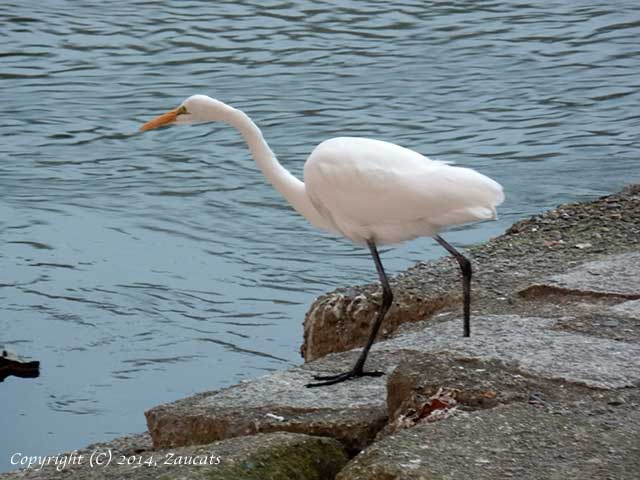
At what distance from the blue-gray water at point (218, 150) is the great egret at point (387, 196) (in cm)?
145

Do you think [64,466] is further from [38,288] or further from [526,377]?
[38,288]

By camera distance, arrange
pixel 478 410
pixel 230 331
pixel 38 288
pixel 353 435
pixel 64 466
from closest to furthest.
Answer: pixel 478 410 → pixel 353 435 → pixel 64 466 → pixel 230 331 → pixel 38 288

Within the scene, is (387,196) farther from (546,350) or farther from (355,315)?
(355,315)

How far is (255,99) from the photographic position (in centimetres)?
984

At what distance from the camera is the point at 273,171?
4.32m

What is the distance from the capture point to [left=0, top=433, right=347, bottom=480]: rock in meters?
2.94

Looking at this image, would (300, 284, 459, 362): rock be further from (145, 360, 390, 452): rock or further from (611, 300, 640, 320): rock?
(145, 360, 390, 452): rock

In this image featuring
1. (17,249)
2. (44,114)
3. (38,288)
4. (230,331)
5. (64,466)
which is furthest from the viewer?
(44,114)

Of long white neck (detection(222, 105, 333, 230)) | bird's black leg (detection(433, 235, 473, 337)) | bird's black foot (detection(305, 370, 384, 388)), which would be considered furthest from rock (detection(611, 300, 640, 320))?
long white neck (detection(222, 105, 333, 230))

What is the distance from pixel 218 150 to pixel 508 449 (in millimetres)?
6349

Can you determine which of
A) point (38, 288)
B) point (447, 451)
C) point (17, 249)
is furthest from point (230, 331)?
point (447, 451)

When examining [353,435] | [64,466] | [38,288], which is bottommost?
[38,288]

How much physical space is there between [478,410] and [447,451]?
28cm

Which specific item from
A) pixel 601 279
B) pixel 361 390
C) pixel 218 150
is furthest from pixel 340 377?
pixel 218 150
